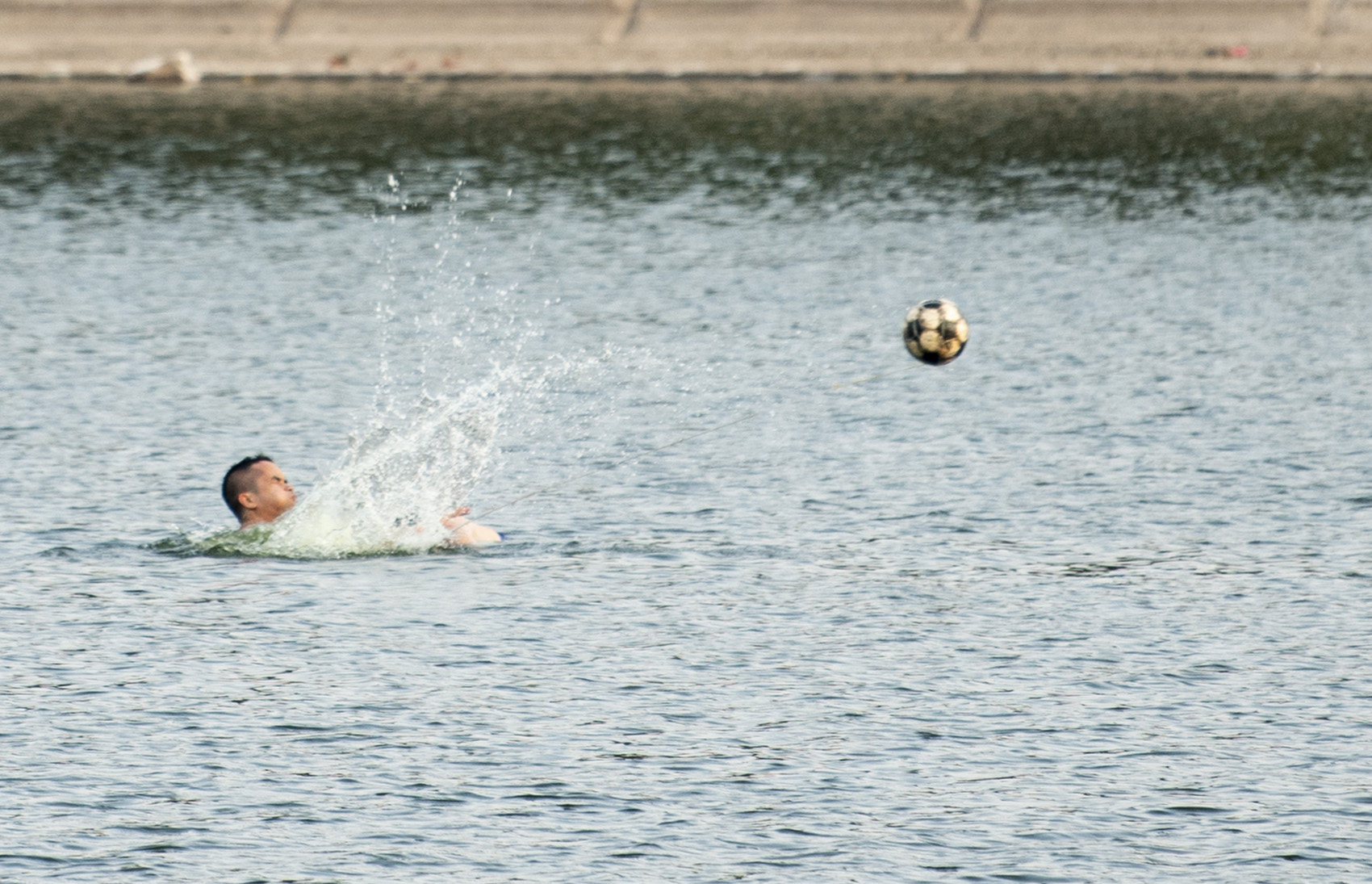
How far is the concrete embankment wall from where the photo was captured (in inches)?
2435

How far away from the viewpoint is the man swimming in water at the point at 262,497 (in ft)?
68.7

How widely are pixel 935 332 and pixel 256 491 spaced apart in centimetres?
637

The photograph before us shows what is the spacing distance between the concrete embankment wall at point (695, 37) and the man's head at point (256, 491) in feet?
146

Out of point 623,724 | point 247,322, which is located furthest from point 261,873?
point 247,322

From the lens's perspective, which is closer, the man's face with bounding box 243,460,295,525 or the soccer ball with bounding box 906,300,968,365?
the man's face with bounding box 243,460,295,525

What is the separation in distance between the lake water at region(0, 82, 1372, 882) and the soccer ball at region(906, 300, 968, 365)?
4.89 feet

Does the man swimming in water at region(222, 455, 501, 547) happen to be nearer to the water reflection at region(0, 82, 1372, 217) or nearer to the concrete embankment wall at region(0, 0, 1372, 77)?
the water reflection at region(0, 82, 1372, 217)

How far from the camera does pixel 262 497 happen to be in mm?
20969

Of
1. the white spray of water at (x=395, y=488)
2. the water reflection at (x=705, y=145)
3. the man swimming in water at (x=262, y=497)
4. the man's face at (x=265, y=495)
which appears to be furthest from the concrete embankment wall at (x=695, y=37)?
the man's face at (x=265, y=495)

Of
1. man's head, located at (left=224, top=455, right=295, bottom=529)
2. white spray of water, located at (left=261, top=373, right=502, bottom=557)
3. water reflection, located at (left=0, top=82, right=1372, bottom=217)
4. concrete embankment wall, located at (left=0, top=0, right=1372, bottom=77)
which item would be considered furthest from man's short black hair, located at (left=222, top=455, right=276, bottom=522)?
concrete embankment wall, located at (left=0, top=0, right=1372, bottom=77)

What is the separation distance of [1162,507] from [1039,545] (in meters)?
1.98

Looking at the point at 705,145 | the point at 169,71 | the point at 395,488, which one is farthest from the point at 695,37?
the point at 395,488

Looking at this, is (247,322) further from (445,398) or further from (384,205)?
(384,205)

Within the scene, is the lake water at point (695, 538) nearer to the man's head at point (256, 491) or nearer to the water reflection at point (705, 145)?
the man's head at point (256, 491)
